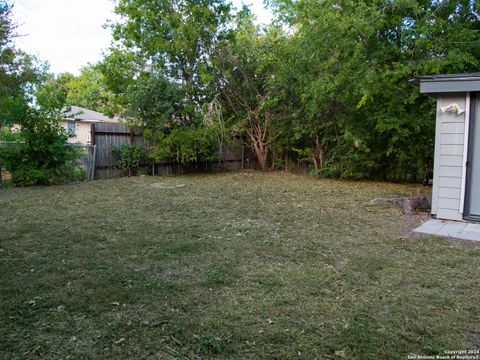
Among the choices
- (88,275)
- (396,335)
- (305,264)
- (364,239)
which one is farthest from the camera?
(364,239)

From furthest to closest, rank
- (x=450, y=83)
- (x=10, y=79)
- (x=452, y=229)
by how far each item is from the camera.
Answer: (x=10, y=79)
(x=450, y=83)
(x=452, y=229)

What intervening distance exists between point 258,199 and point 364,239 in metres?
2.98

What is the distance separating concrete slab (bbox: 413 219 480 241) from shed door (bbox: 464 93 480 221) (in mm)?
318

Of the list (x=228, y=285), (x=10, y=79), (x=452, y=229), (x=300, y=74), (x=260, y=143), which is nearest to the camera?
(x=228, y=285)

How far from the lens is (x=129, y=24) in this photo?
11438 mm

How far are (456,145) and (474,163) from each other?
1.17 ft

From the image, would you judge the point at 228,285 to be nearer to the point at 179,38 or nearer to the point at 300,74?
the point at 300,74

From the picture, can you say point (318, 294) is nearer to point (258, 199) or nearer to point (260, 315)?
point (260, 315)

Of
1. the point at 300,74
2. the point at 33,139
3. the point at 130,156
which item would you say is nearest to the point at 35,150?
the point at 33,139

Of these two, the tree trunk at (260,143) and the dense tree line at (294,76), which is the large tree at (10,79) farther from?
the tree trunk at (260,143)

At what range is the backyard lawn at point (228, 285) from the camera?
2.28 m

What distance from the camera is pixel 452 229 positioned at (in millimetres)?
5160

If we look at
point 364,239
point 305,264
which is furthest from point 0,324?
point 364,239

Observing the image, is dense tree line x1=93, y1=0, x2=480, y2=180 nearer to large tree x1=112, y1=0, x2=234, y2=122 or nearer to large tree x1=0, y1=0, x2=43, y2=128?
large tree x1=112, y1=0, x2=234, y2=122
